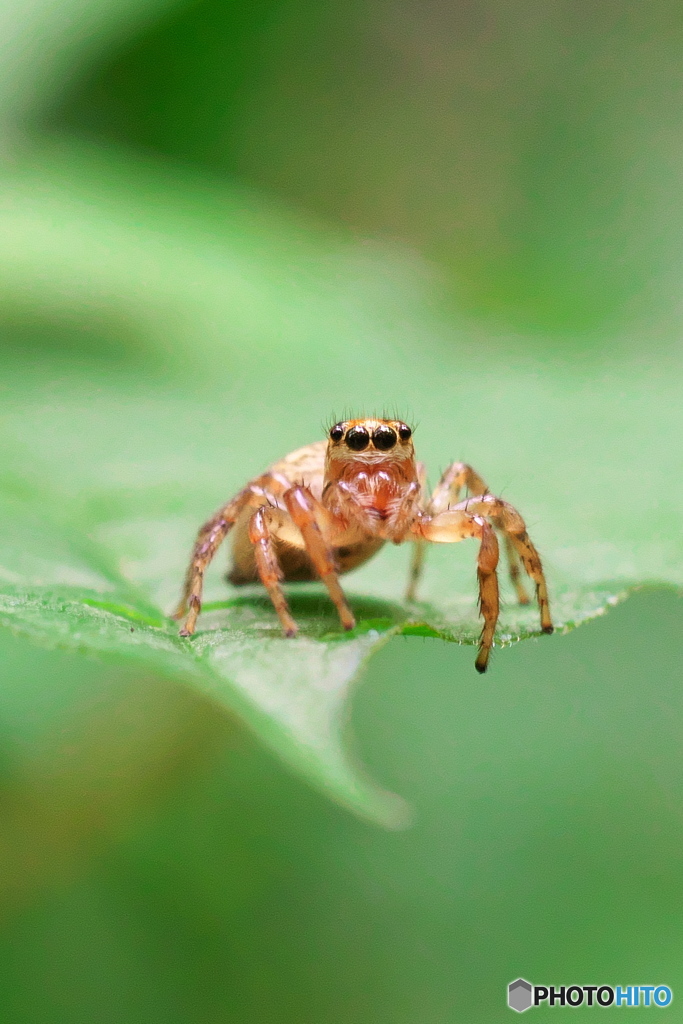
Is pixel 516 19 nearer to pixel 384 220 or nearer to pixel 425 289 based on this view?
pixel 384 220

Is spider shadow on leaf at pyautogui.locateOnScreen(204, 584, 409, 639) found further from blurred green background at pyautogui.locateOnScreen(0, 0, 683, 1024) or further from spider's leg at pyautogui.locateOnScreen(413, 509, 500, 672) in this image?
blurred green background at pyautogui.locateOnScreen(0, 0, 683, 1024)

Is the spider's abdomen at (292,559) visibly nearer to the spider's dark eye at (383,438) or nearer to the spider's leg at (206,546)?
the spider's leg at (206,546)

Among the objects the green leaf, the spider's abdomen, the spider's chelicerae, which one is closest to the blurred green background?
the green leaf

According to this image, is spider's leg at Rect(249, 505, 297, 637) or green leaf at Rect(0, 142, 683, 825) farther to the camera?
spider's leg at Rect(249, 505, 297, 637)

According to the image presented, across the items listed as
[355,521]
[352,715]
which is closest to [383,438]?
[355,521]

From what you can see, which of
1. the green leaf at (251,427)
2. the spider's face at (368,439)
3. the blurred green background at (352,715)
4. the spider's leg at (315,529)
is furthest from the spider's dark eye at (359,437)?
the blurred green background at (352,715)

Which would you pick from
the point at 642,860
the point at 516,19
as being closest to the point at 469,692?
the point at 642,860

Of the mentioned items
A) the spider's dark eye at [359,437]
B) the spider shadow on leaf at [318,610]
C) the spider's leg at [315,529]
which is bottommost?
the spider shadow on leaf at [318,610]
